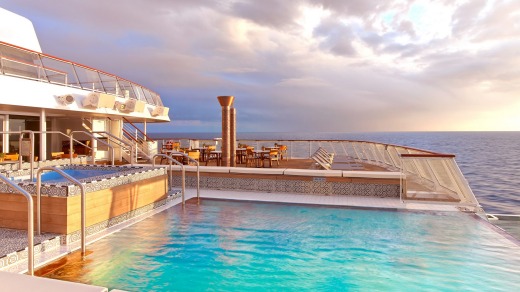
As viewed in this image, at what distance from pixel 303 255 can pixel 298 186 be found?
3.99 m

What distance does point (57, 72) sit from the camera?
36.9 ft

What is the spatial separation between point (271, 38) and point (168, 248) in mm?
15333

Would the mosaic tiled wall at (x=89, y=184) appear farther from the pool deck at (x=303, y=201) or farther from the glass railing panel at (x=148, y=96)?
the glass railing panel at (x=148, y=96)

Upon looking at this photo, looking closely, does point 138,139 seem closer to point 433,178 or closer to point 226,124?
point 226,124

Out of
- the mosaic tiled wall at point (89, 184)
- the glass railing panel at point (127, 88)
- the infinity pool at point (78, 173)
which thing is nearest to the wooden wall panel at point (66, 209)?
the mosaic tiled wall at point (89, 184)

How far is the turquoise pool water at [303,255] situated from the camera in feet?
11.1

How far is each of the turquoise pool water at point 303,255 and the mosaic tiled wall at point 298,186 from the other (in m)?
1.52

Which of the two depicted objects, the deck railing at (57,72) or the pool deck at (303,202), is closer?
the pool deck at (303,202)

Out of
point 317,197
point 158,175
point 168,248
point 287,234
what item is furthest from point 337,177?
point 168,248

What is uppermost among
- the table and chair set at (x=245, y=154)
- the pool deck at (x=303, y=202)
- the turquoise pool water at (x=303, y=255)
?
the table and chair set at (x=245, y=154)

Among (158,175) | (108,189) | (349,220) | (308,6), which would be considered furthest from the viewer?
(308,6)

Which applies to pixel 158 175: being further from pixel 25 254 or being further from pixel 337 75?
pixel 337 75

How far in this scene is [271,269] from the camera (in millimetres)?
3740

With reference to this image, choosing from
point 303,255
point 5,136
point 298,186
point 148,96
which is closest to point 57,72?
point 5,136
